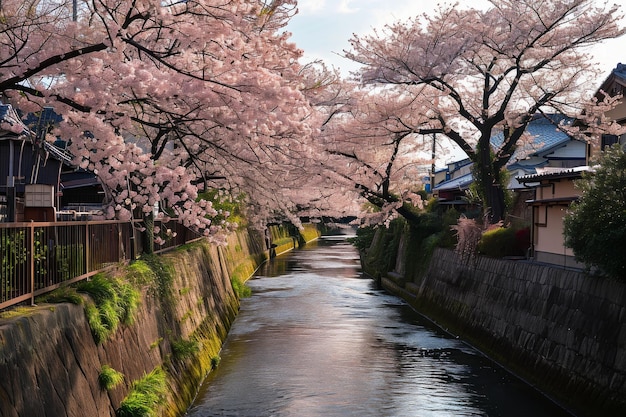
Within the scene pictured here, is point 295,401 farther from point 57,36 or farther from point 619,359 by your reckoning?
point 57,36

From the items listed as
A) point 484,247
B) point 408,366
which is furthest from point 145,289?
point 484,247

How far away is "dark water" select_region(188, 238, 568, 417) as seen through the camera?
13.8 meters

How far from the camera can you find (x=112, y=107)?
10836 mm

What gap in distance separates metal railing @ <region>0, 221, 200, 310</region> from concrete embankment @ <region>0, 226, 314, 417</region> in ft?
1.14

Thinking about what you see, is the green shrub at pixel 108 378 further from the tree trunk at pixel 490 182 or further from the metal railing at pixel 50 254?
the tree trunk at pixel 490 182

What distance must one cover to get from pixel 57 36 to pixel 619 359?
34.3 feet

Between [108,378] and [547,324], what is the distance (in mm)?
10204

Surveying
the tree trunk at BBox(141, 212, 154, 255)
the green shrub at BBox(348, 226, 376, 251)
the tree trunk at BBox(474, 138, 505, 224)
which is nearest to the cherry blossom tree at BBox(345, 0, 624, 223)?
the tree trunk at BBox(474, 138, 505, 224)

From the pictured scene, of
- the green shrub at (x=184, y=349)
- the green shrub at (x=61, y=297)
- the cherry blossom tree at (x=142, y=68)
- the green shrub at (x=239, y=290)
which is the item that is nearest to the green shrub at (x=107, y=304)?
the green shrub at (x=61, y=297)

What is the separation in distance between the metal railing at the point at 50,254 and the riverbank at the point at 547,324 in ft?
29.1

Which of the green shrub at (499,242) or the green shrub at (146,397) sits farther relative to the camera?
the green shrub at (499,242)

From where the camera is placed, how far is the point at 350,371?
17.0 metres

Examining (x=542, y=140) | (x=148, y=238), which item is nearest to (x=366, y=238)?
(x=542, y=140)

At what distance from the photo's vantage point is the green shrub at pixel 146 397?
31.9 feet
